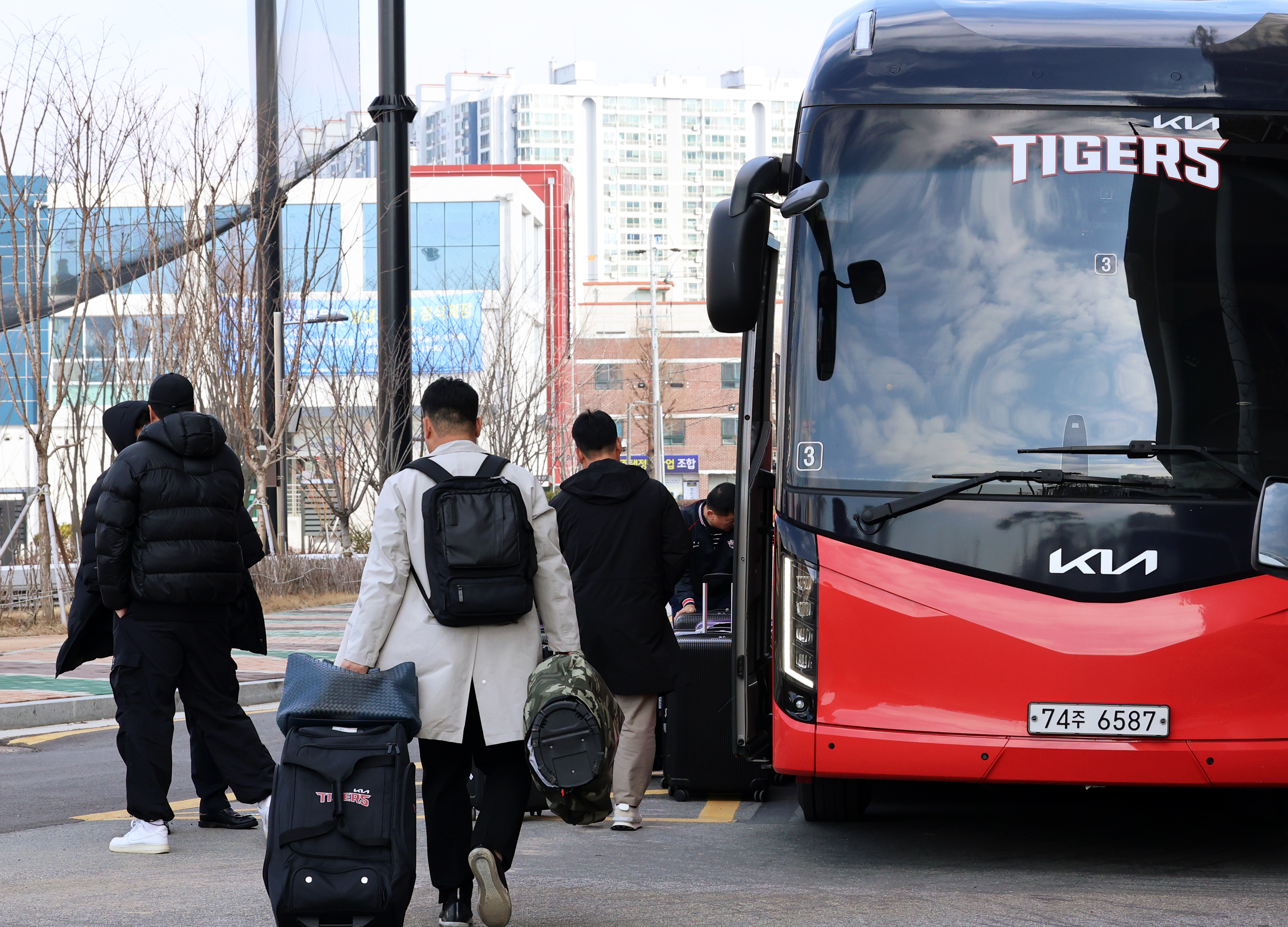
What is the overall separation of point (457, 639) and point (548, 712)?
0.36 m

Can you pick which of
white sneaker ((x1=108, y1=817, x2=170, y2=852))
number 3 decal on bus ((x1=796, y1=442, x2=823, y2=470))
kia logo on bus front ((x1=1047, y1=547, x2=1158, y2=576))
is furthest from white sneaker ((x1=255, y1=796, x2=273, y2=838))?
kia logo on bus front ((x1=1047, y1=547, x2=1158, y2=576))

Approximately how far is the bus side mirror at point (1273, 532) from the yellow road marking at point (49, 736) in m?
8.26

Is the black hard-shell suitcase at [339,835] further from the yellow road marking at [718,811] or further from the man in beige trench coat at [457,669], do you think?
the yellow road marking at [718,811]

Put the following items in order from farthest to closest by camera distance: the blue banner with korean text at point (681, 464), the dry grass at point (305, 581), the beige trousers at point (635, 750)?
the blue banner with korean text at point (681, 464) < the dry grass at point (305, 581) < the beige trousers at point (635, 750)

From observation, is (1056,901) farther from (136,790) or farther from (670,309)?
(670,309)

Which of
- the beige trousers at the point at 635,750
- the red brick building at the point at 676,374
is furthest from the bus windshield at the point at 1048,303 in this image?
the red brick building at the point at 676,374

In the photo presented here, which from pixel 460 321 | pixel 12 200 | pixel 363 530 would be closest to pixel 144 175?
pixel 12 200

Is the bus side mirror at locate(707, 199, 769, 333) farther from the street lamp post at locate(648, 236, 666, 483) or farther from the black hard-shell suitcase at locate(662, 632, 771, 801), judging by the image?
the street lamp post at locate(648, 236, 666, 483)

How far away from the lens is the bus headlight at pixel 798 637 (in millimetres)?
5941

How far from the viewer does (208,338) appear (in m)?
22.3

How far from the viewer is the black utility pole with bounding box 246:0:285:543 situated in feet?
72.2

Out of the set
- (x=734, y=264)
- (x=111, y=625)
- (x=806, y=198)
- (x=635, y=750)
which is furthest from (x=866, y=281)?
(x=111, y=625)

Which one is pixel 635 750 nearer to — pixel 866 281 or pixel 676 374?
pixel 866 281

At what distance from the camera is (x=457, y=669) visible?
5.00m
